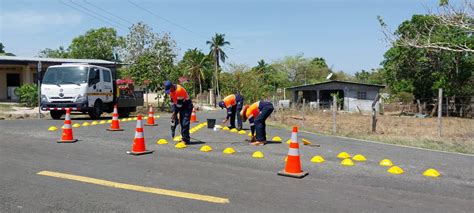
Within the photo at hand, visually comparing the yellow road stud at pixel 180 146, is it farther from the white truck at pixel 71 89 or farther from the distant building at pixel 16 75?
the distant building at pixel 16 75

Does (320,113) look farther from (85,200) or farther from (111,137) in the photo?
(85,200)

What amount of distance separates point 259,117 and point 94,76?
29.5 ft

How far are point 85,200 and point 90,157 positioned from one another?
2.90 metres

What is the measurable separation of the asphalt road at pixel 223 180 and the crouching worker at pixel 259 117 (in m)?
0.37

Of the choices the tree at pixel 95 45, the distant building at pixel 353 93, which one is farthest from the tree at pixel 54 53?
the distant building at pixel 353 93

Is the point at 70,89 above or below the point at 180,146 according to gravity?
above

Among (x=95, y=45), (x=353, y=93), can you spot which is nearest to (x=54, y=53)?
(x=95, y=45)

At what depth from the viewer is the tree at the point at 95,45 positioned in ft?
207

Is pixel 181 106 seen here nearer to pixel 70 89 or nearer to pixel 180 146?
pixel 180 146

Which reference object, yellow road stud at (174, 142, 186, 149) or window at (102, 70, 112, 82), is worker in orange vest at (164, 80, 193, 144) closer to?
yellow road stud at (174, 142, 186, 149)

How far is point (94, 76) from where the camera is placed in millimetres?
16297

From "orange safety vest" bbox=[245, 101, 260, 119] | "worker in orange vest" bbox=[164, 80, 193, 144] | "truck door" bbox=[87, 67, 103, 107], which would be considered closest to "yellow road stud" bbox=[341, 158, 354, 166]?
"orange safety vest" bbox=[245, 101, 260, 119]

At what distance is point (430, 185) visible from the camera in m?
6.12

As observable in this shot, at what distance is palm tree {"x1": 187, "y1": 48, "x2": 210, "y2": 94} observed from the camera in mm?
62034
